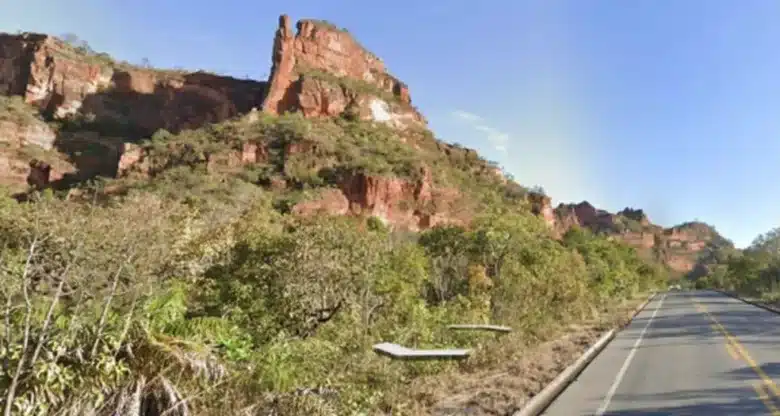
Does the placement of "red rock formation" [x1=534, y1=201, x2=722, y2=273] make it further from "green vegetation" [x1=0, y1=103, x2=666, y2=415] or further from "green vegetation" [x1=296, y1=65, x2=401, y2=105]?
"green vegetation" [x1=0, y1=103, x2=666, y2=415]

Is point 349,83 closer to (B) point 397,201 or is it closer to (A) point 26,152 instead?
(B) point 397,201

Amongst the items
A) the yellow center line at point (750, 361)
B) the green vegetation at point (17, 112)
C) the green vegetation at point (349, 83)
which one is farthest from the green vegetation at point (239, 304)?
the green vegetation at point (17, 112)

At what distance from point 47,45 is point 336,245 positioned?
3723 inches

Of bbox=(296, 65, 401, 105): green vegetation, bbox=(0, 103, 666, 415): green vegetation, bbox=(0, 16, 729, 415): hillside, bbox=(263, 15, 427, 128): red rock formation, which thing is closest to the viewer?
bbox=(0, 103, 666, 415): green vegetation

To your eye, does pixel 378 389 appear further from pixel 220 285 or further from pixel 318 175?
pixel 318 175

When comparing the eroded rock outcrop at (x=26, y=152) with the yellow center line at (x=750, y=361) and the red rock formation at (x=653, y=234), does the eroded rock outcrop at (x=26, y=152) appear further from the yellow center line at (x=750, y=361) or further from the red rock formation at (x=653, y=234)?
the red rock formation at (x=653, y=234)

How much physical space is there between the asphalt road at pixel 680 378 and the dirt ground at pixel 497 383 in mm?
568

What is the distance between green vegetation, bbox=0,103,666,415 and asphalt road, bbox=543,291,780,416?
2218 mm

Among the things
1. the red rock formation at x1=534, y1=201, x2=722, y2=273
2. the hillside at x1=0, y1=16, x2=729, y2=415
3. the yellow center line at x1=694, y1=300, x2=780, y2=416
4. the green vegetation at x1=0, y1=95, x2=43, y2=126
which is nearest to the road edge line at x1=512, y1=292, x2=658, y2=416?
the hillside at x1=0, y1=16, x2=729, y2=415

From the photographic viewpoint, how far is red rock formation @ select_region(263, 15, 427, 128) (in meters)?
84.6

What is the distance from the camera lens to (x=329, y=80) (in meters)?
89.8

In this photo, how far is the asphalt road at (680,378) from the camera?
28.9 ft

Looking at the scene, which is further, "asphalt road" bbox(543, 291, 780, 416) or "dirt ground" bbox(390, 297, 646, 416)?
"asphalt road" bbox(543, 291, 780, 416)

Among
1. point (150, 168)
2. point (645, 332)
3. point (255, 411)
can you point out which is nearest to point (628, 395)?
point (255, 411)
